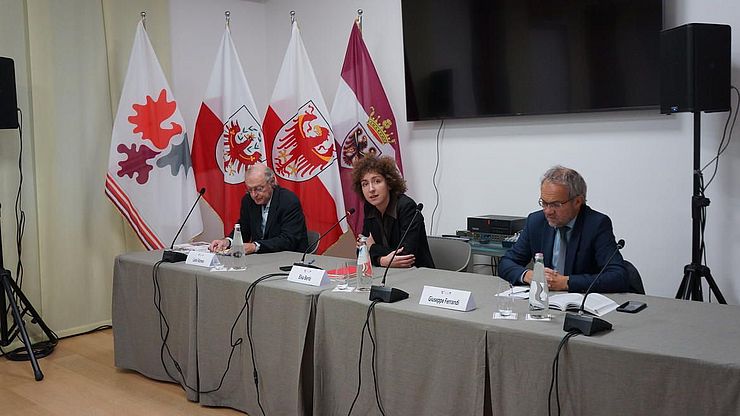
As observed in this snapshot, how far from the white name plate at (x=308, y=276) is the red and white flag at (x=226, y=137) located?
80.3 inches

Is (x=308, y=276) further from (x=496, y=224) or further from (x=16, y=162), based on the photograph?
(x=16, y=162)

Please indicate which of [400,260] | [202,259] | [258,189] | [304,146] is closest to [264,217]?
[258,189]

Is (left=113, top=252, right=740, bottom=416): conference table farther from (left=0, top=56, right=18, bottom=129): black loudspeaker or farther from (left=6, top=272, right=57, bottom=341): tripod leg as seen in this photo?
(left=0, top=56, right=18, bottom=129): black loudspeaker

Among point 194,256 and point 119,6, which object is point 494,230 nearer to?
point 194,256

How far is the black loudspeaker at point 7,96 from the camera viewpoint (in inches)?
151

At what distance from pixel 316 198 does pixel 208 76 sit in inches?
55.6

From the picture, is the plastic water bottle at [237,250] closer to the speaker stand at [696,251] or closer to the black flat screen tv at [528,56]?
the black flat screen tv at [528,56]

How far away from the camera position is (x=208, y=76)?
5.26 m

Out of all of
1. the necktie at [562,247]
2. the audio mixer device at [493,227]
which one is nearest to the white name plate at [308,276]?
the necktie at [562,247]

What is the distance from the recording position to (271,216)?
12.5 ft

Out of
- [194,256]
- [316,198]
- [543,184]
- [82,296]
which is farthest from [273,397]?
[82,296]

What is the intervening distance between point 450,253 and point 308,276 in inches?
38.2

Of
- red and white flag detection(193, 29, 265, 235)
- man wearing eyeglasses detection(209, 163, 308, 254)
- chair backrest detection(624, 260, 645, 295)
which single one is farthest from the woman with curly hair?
red and white flag detection(193, 29, 265, 235)

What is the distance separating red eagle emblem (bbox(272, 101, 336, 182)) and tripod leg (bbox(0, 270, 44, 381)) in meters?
1.86
